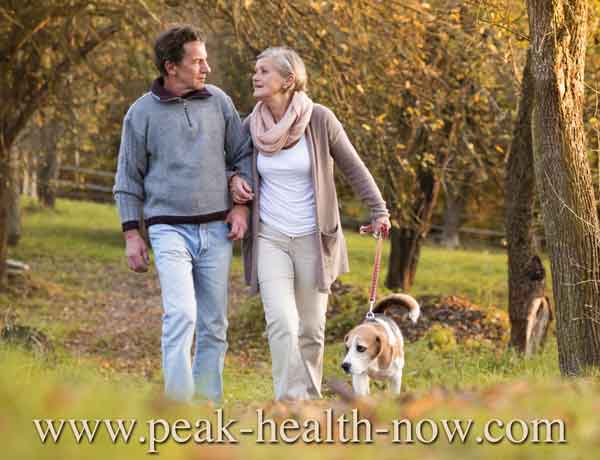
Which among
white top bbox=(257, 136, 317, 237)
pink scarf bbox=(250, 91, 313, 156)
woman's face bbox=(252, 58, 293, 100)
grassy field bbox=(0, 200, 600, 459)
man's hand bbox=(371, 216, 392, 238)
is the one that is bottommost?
grassy field bbox=(0, 200, 600, 459)

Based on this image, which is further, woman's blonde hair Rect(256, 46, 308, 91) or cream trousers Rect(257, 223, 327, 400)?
woman's blonde hair Rect(256, 46, 308, 91)

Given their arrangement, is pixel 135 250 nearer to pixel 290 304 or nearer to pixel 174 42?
pixel 290 304

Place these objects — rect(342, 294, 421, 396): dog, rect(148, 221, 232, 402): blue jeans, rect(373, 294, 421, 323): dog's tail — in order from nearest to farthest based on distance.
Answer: rect(148, 221, 232, 402): blue jeans → rect(342, 294, 421, 396): dog → rect(373, 294, 421, 323): dog's tail

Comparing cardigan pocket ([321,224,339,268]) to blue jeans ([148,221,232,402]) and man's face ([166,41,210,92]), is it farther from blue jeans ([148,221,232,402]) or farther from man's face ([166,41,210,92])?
man's face ([166,41,210,92])

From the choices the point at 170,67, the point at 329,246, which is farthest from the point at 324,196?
the point at 170,67

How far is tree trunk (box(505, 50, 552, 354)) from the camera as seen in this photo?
429 inches

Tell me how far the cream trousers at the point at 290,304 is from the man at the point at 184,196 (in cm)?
25

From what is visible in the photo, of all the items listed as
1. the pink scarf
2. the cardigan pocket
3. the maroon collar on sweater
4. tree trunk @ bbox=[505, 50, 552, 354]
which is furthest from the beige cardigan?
tree trunk @ bbox=[505, 50, 552, 354]

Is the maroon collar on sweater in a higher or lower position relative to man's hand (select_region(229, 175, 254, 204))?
higher

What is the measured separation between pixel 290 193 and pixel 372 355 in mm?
1326

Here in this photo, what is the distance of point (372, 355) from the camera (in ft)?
22.9

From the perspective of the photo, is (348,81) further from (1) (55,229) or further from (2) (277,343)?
(1) (55,229)

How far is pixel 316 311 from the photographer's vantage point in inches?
259

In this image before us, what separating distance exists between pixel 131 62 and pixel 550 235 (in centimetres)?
895
